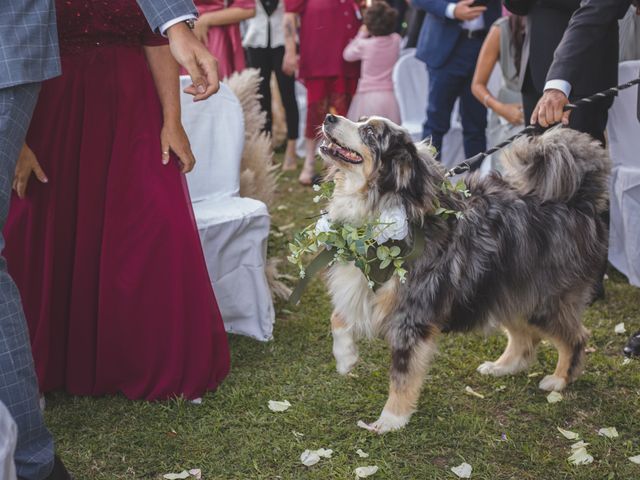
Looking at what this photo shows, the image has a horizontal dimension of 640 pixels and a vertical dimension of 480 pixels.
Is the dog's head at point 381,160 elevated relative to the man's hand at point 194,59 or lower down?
lower down

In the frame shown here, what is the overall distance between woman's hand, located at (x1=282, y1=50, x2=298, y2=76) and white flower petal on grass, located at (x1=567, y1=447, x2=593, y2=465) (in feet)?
17.9

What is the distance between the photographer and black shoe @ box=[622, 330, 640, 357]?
3.62 metres

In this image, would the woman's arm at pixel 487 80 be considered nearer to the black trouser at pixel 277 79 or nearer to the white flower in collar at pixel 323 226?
the white flower in collar at pixel 323 226

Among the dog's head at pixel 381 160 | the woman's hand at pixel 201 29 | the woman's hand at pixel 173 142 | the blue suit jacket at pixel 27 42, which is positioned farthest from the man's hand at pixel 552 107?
the woman's hand at pixel 201 29

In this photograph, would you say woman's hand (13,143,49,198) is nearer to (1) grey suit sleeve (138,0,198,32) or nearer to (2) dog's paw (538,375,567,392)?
(1) grey suit sleeve (138,0,198,32)

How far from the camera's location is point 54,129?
9.97ft

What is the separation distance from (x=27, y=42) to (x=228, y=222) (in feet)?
6.24

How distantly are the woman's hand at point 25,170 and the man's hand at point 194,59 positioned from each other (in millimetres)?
745

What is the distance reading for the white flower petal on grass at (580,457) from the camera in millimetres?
2785

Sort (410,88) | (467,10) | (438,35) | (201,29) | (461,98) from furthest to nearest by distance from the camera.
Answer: (410,88), (201,29), (461,98), (438,35), (467,10)

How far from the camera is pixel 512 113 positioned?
5.29 m

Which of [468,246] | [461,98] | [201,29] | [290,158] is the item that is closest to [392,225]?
[468,246]

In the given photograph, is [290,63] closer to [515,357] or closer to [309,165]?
[309,165]

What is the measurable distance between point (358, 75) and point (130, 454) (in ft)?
18.1
